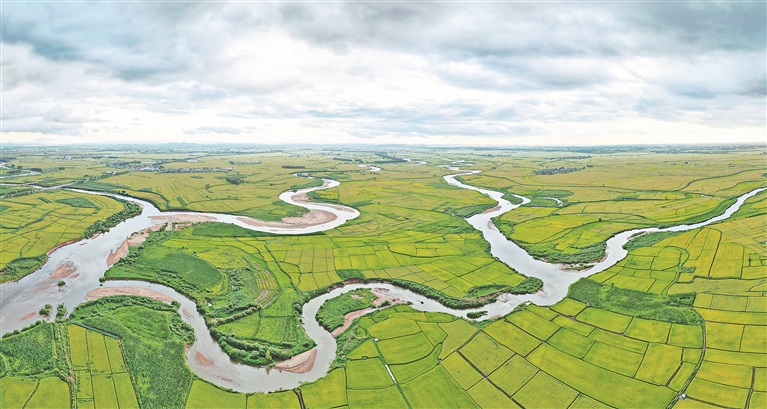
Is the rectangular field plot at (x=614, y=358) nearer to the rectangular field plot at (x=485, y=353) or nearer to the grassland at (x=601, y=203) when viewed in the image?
the rectangular field plot at (x=485, y=353)

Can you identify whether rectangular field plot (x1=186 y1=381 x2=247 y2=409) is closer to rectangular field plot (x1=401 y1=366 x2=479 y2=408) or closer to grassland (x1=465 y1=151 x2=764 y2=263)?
rectangular field plot (x1=401 y1=366 x2=479 y2=408)

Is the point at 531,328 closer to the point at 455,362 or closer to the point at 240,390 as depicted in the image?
the point at 455,362

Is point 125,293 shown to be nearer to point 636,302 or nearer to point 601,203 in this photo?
point 636,302

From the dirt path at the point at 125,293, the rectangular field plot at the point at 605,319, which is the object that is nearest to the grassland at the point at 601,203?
the rectangular field plot at the point at 605,319

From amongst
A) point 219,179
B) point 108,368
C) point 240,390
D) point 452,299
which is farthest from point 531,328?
point 219,179

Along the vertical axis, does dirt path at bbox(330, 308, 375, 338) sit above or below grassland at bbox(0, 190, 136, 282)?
below

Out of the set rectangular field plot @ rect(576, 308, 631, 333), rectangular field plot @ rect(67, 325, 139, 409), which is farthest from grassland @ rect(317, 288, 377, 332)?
rectangular field plot @ rect(576, 308, 631, 333)

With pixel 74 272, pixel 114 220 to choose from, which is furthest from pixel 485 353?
pixel 114 220
